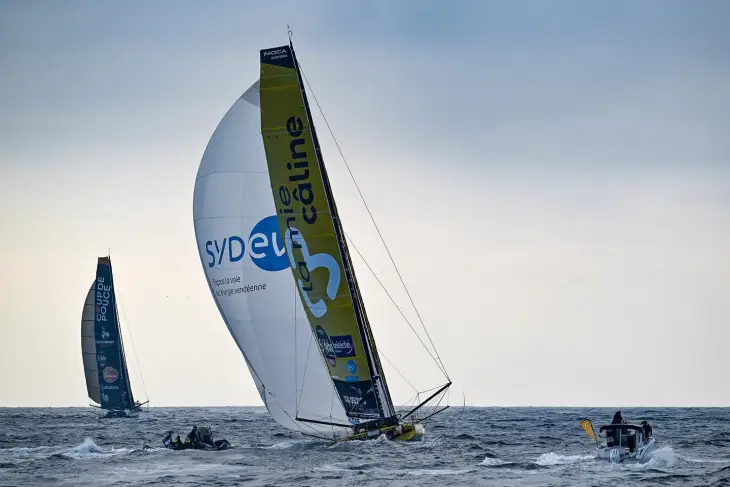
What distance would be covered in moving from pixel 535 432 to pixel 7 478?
1512 inches

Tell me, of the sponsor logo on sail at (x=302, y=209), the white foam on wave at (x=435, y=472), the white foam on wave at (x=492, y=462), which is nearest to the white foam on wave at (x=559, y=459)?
the white foam on wave at (x=492, y=462)

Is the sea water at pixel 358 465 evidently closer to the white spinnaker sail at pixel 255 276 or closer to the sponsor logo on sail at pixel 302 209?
the white spinnaker sail at pixel 255 276

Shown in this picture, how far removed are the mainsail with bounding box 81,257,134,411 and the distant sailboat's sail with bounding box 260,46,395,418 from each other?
159ft

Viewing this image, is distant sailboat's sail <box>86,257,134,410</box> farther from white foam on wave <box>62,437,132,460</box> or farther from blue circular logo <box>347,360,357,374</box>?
blue circular logo <box>347,360,357,374</box>

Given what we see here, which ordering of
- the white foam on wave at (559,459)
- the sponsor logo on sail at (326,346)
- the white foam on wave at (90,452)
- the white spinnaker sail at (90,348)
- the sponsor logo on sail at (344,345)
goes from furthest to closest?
the white spinnaker sail at (90,348)
the white foam on wave at (90,452)
the sponsor logo on sail at (326,346)
the sponsor logo on sail at (344,345)
the white foam on wave at (559,459)

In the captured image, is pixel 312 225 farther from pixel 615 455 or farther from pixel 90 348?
pixel 90 348

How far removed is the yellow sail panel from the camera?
41.8 metres

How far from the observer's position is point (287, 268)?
1789 inches

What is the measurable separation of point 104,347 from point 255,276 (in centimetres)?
4711

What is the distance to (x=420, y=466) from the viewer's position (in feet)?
131

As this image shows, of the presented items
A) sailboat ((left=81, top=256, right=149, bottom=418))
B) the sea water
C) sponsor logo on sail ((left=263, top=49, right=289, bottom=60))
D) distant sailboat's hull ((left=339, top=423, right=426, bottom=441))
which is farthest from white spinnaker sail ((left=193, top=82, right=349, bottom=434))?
sailboat ((left=81, top=256, right=149, bottom=418))

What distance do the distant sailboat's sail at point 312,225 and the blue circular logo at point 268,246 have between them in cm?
310

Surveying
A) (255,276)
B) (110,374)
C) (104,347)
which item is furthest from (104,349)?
(255,276)

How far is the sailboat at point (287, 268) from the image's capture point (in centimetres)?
4191
